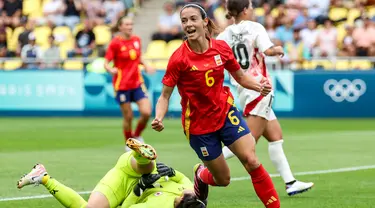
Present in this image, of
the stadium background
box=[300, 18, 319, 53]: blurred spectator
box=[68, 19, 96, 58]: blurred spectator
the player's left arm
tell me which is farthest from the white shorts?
box=[68, 19, 96, 58]: blurred spectator

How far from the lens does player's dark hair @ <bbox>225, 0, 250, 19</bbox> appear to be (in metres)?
10.7

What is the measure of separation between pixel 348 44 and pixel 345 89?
1492mm

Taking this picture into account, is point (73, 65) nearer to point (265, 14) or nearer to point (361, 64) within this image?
point (265, 14)

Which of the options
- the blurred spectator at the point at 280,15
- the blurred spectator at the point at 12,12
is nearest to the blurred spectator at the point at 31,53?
the blurred spectator at the point at 12,12

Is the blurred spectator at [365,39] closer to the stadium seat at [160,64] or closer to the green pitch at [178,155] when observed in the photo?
the green pitch at [178,155]

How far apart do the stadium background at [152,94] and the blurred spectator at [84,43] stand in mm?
60

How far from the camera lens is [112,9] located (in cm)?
3148

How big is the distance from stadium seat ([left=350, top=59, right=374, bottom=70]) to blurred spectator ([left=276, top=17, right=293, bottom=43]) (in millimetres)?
2442

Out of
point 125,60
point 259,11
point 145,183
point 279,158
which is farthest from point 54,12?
point 145,183

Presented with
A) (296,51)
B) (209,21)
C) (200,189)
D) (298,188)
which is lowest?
(296,51)

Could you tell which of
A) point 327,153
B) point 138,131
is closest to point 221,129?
point 327,153

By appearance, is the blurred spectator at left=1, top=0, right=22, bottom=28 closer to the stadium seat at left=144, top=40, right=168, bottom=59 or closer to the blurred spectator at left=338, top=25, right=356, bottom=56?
the stadium seat at left=144, top=40, right=168, bottom=59

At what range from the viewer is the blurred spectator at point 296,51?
25797 mm

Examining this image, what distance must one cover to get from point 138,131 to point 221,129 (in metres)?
8.89
